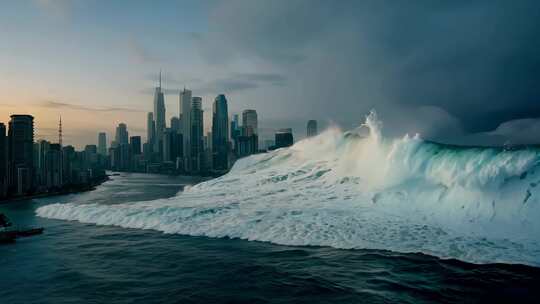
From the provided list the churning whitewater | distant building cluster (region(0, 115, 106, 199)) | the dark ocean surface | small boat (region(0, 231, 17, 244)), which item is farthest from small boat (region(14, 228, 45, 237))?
distant building cluster (region(0, 115, 106, 199))

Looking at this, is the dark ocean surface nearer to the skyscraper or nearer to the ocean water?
the ocean water

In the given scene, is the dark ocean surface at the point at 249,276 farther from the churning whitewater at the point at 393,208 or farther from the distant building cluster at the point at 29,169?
the distant building cluster at the point at 29,169

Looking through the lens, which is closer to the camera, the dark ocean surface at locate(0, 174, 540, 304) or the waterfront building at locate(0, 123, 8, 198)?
the dark ocean surface at locate(0, 174, 540, 304)

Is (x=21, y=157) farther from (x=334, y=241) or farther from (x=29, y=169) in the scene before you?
(x=334, y=241)

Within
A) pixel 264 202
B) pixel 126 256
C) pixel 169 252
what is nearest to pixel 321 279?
pixel 169 252

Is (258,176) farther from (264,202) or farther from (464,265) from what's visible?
(464,265)

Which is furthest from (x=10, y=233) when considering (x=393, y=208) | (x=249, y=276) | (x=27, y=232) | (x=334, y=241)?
(x=393, y=208)
